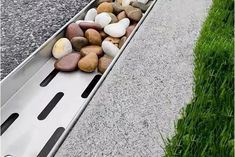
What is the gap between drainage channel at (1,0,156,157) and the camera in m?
1.62

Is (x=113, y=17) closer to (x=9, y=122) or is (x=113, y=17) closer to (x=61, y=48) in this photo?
(x=61, y=48)

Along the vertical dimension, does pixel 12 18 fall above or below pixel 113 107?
above

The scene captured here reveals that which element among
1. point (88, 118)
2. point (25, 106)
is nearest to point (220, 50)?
point (88, 118)

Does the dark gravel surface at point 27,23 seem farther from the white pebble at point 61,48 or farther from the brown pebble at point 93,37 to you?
the brown pebble at point 93,37

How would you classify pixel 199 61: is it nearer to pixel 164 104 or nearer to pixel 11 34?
pixel 164 104

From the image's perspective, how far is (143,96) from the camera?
5.32ft

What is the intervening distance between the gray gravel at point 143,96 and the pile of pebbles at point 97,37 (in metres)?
0.19

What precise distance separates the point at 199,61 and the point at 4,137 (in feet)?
2.83

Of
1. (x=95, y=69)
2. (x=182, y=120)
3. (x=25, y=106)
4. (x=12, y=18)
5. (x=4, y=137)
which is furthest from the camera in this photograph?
(x=12, y=18)

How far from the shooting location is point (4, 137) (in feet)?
5.41

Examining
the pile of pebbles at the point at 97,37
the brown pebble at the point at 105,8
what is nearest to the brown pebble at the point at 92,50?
the pile of pebbles at the point at 97,37

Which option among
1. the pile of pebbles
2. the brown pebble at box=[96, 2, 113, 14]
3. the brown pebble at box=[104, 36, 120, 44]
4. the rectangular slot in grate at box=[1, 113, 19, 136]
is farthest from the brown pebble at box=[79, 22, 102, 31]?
the rectangular slot in grate at box=[1, 113, 19, 136]

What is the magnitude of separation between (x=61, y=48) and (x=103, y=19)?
367 millimetres

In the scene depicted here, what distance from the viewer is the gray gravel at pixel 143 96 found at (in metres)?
1.40
